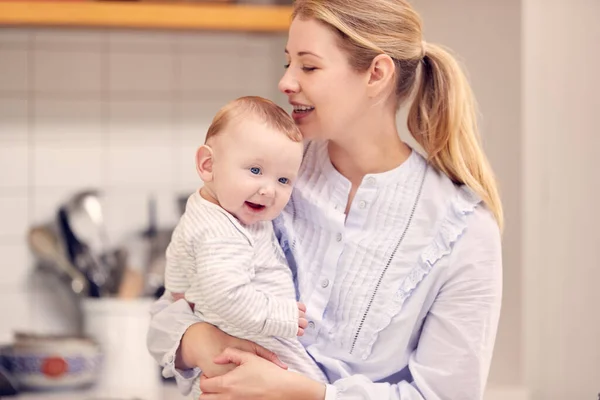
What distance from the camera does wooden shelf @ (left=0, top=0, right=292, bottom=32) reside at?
2.14m

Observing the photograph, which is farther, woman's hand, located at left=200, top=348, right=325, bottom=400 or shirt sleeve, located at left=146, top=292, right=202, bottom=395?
shirt sleeve, located at left=146, top=292, right=202, bottom=395

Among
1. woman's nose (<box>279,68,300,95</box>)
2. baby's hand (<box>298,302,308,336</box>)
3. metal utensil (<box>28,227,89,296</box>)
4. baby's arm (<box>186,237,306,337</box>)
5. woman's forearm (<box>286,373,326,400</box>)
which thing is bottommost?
metal utensil (<box>28,227,89,296</box>)

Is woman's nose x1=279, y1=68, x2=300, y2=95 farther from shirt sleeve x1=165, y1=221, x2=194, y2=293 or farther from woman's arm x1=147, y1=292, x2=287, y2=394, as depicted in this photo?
woman's arm x1=147, y1=292, x2=287, y2=394

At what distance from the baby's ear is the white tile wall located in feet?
3.92

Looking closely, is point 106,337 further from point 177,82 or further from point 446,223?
point 446,223

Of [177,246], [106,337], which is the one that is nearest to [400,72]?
[177,246]

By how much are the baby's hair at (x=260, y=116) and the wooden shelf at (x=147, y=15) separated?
89 cm

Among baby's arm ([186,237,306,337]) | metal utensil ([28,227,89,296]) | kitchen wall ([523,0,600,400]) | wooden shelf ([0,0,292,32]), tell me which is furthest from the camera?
metal utensil ([28,227,89,296])

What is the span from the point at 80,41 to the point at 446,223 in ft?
4.76

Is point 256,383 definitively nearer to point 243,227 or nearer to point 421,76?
point 243,227

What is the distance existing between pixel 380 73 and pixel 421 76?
131 mm

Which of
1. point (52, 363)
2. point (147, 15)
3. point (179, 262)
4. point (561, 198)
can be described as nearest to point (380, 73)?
point (179, 262)

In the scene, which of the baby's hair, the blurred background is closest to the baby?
the baby's hair

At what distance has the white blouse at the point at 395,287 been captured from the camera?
140 cm
